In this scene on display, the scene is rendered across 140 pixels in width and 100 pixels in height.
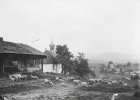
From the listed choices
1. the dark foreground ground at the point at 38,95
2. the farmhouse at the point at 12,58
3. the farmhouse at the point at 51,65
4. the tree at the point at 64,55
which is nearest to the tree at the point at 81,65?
the tree at the point at 64,55

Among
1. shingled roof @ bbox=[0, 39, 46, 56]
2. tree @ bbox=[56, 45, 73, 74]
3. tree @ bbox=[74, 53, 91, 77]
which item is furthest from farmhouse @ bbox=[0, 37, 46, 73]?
tree @ bbox=[56, 45, 73, 74]

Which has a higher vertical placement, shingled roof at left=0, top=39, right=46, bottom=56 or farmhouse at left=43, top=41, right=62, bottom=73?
shingled roof at left=0, top=39, right=46, bottom=56

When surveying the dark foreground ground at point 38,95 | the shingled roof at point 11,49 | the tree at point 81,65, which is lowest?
the dark foreground ground at point 38,95

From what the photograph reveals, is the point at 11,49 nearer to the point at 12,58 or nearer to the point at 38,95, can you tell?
the point at 12,58

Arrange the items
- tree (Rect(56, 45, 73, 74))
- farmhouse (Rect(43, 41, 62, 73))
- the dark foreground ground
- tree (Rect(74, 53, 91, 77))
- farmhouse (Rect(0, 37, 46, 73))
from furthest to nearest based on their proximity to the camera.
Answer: tree (Rect(56, 45, 73, 74)), farmhouse (Rect(43, 41, 62, 73)), tree (Rect(74, 53, 91, 77)), farmhouse (Rect(0, 37, 46, 73)), the dark foreground ground

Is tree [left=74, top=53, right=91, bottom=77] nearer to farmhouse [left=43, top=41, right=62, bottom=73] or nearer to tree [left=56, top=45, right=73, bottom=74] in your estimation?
tree [left=56, top=45, right=73, bottom=74]

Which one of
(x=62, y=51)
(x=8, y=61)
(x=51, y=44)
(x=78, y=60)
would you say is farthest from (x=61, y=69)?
(x=8, y=61)

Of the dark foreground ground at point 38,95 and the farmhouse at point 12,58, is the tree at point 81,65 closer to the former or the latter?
the farmhouse at point 12,58

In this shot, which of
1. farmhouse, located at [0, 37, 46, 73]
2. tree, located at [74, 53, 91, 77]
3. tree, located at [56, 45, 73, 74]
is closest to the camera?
farmhouse, located at [0, 37, 46, 73]

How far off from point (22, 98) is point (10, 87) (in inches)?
173

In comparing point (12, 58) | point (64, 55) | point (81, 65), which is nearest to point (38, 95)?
point (12, 58)

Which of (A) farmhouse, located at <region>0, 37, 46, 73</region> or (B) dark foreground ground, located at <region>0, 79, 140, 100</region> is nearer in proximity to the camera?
(B) dark foreground ground, located at <region>0, 79, 140, 100</region>

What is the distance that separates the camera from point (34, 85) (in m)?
23.7

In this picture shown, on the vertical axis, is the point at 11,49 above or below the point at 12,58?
above
